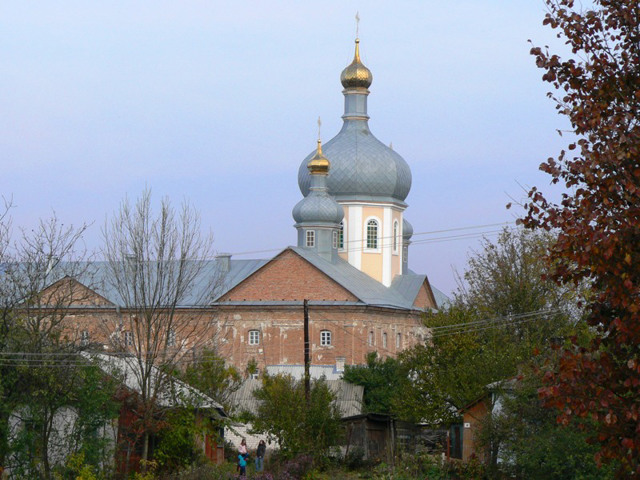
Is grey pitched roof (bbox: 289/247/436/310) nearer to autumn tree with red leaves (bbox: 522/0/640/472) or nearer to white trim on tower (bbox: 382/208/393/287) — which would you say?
white trim on tower (bbox: 382/208/393/287)

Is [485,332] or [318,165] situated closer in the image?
[485,332]

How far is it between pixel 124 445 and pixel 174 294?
4.51m

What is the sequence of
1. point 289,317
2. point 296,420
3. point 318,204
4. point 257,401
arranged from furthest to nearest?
point 318,204 < point 289,317 < point 257,401 < point 296,420

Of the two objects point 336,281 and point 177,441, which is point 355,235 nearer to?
point 336,281

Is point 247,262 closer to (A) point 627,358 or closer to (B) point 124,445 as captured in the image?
(B) point 124,445

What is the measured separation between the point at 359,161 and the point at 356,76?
183 inches

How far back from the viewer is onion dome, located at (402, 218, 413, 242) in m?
67.3

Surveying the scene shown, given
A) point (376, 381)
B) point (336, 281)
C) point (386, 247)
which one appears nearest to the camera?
point (376, 381)

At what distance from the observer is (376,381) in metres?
44.6

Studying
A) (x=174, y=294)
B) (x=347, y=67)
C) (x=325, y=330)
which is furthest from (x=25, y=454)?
(x=347, y=67)

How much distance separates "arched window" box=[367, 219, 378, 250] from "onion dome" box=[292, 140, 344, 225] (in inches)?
123

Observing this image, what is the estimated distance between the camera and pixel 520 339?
1558 inches

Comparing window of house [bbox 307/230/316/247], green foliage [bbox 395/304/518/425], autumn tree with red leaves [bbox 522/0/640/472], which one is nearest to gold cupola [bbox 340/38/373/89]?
window of house [bbox 307/230/316/247]

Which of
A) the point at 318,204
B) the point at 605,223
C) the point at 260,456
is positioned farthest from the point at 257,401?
the point at 605,223
